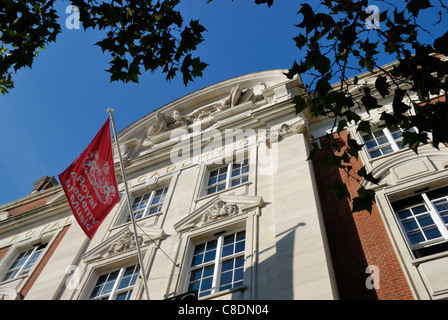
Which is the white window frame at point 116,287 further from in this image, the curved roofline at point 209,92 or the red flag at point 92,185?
the curved roofline at point 209,92

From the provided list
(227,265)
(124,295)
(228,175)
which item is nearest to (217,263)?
(227,265)

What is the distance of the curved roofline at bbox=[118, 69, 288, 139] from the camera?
22.8 meters

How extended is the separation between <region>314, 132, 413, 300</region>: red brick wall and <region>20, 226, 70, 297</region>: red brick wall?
11.7 m

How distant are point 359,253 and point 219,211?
15.9 feet

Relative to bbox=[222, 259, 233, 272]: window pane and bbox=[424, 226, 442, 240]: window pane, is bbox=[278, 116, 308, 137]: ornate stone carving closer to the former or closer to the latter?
bbox=[222, 259, 233, 272]: window pane

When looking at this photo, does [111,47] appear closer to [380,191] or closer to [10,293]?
[380,191]

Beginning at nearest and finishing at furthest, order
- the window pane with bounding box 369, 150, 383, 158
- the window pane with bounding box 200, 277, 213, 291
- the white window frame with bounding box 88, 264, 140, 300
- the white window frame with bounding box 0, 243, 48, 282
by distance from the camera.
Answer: the window pane with bounding box 200, 277, 213, 291, the white window frame with bounding box 88, 264, 140, 300, the window pane with bounding box 369, 150, 383, 158, the white window frame with bounding box 0, 243, 48, 282

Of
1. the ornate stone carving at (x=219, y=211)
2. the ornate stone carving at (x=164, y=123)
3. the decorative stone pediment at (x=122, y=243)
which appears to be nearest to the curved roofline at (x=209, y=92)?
the ornate stone carving at (x=164, y=123)

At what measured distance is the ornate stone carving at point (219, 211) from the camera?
13.5 metres

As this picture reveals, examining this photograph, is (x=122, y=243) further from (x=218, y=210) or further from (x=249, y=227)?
(x=249, y=227)

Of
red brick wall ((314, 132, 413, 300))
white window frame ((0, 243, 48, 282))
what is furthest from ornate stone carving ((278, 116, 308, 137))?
white window frame ((0, 243, 48, 282))

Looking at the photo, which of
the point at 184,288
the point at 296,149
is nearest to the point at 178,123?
the point at 296,149

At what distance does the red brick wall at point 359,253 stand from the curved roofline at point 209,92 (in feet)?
37.0
